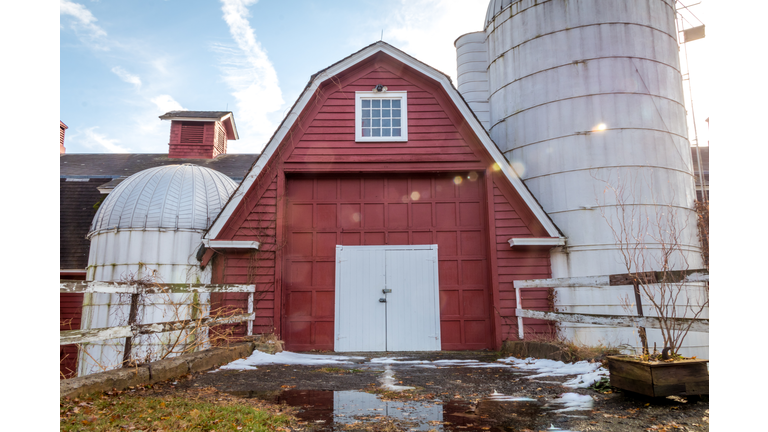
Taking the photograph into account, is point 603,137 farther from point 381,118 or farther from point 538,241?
point 381,118

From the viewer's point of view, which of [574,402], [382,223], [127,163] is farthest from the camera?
[127,163]

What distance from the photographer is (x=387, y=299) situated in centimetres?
969

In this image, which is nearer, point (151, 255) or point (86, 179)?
point (151, 255)

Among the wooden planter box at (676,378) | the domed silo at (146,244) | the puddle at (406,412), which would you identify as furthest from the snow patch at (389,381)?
the domed silo at (146,244)

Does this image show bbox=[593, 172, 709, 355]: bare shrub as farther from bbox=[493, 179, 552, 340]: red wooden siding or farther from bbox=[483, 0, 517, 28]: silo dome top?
bbox=[483, 0, 517, 28]: silo dome top

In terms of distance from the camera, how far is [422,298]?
31.8 ft

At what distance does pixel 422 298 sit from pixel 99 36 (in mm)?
7066

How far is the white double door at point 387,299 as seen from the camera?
954 cm

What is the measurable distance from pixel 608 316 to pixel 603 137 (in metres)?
5.22

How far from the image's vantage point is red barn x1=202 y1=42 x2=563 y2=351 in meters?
9.45

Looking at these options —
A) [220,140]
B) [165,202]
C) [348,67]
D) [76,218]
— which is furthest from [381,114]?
[220,140]

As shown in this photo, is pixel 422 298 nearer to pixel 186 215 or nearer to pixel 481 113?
pixel 186 215

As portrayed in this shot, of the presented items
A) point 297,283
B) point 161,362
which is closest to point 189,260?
point 297,283

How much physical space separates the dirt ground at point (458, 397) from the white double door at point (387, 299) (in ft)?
7.41
